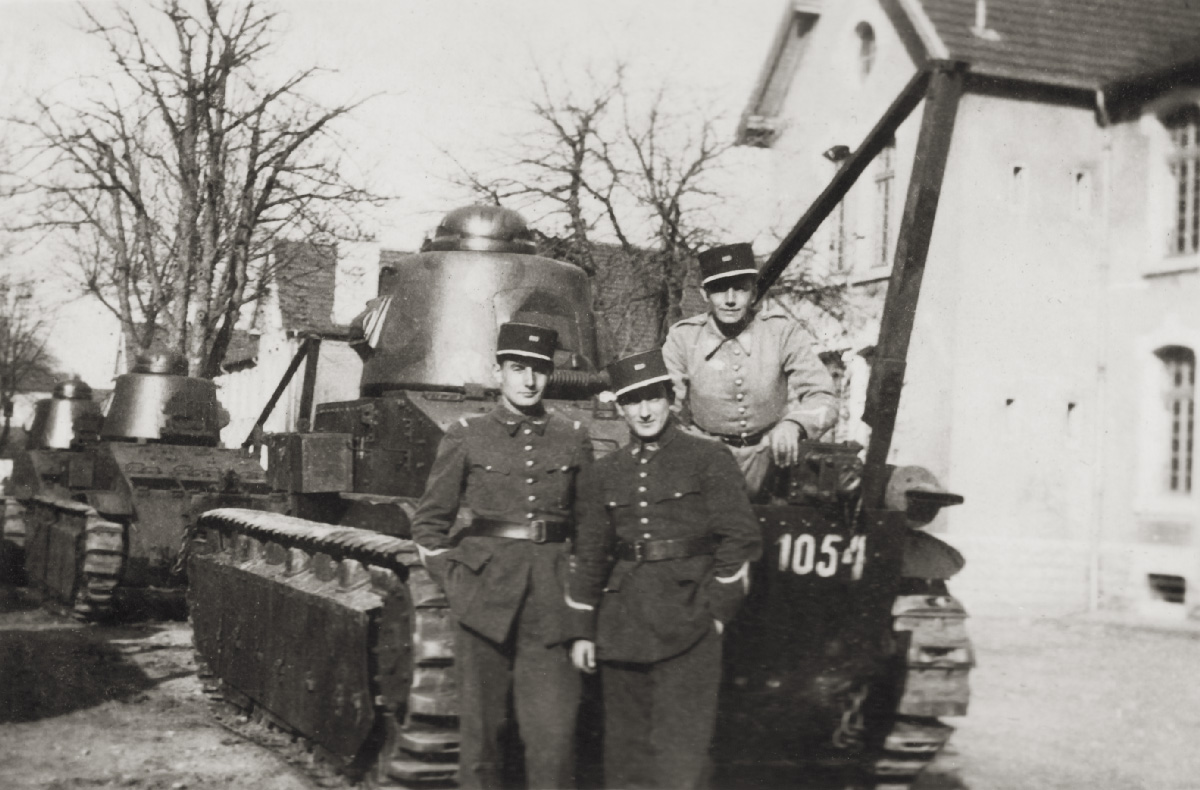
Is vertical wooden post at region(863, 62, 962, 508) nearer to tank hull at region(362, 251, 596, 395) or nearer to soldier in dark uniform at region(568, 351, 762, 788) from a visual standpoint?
soldier in dark uniform at region(568, 351, 762, 788)

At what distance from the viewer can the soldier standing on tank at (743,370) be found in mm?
5965

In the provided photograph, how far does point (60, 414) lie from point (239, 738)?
A: 43.4 ft

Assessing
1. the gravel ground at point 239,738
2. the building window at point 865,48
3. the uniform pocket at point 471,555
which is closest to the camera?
the uniform pocket at point 471,555

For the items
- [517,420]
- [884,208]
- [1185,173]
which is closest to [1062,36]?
[1185,173]

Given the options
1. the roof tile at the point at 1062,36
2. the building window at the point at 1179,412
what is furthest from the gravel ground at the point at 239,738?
the roof tile at the point at 1062,36

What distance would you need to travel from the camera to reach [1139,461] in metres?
16.9

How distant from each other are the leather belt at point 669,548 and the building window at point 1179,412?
12973 mm

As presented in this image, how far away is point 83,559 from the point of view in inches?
497

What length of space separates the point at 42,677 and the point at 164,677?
824 mm

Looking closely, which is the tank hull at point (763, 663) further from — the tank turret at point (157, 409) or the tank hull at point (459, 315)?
the tank turret at point (157, 409)

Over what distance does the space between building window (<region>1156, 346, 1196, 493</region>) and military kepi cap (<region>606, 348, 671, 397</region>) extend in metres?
12.9

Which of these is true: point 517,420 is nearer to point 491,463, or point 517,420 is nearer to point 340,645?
point 491,463

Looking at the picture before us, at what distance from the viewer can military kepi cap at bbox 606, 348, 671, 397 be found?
5223 mm

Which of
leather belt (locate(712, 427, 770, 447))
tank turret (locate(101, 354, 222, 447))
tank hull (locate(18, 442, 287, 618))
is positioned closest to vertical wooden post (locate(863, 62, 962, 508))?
leather belt (locate(712, 427, 770, 447))
